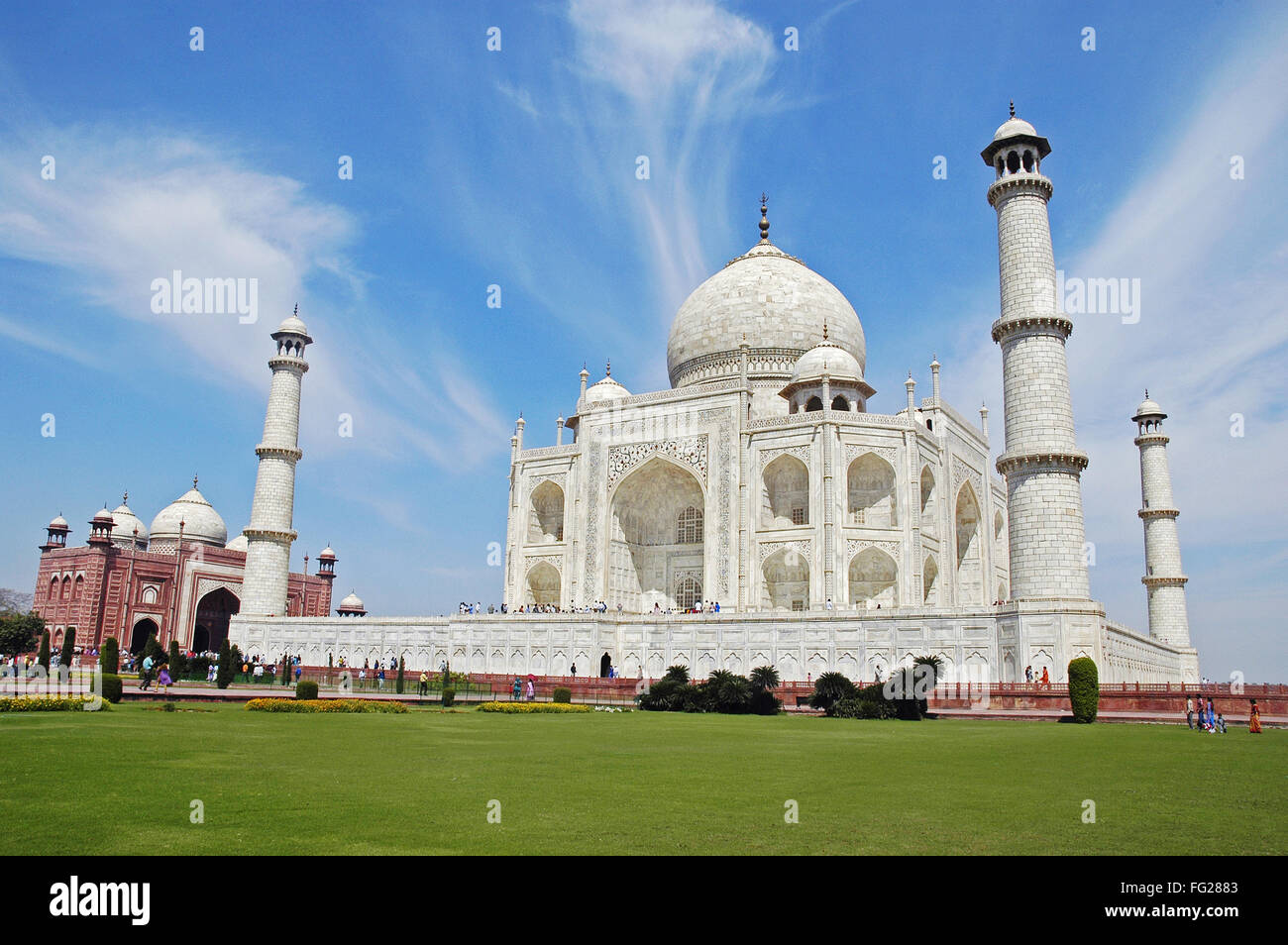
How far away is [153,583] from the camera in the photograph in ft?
149

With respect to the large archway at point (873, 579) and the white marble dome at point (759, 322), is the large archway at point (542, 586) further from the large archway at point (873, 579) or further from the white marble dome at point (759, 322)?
the large archway at point (873, 579)

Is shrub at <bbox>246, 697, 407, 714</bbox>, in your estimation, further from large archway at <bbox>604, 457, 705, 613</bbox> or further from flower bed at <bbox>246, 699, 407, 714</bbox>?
large archway at <bbox>604, 457, 705, 613</bbox>

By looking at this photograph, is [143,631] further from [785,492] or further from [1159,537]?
[1159,537]

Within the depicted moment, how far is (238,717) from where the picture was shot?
1413 centimetres

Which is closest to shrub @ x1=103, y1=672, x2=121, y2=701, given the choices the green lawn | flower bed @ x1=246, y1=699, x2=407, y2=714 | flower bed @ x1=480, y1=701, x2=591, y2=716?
flower bed @ x1=246, y1=699, x2=407, y2=714

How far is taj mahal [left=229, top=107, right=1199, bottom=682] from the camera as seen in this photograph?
71.1ft

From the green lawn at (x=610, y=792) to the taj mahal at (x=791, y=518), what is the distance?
1063 cm

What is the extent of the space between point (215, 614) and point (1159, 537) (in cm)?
4262

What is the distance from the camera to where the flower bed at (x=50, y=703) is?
44.8 feet

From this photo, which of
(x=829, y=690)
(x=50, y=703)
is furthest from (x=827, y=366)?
(x=50, y=703)

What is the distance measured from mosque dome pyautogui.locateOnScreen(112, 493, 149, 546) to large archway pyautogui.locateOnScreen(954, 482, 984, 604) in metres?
41.5

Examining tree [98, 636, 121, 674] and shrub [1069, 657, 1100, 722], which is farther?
tree [98, 636, 121, 674]

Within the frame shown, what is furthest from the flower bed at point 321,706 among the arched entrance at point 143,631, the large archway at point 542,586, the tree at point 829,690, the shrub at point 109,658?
the arched entrance at point 143,631
